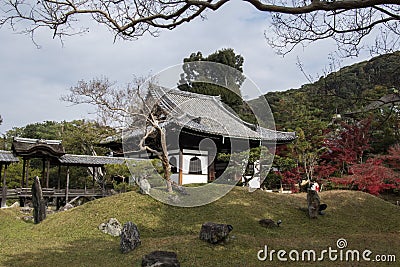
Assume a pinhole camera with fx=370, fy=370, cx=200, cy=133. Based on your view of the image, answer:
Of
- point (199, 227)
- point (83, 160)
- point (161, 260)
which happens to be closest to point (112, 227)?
point (199, 227)

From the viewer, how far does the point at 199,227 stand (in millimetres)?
9109

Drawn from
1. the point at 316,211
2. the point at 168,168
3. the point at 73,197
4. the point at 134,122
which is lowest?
the point at 73,197

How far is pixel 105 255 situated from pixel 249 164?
9168mm

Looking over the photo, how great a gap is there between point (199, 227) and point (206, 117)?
824 centimetres

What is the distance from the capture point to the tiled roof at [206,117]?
14859mm

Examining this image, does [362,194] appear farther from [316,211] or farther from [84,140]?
[84,140]

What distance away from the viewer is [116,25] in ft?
16.2

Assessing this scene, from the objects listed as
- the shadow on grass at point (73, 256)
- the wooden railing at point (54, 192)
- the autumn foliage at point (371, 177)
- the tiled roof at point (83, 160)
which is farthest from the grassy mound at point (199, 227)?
the tiled roof at point (83, 160)

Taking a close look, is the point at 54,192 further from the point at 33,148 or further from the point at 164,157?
the point at 164,157

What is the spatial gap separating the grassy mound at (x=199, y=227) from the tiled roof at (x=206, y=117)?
4.08 metres

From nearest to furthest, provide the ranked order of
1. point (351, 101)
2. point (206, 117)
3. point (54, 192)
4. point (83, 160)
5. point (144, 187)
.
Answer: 1. point (351, 101)
2. point (144, 187)
3. point (206, 117)
4. point (54, 192)
5. point (83, 160)

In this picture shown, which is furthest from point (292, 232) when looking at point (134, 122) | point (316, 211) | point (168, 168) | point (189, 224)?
point (134, 122)

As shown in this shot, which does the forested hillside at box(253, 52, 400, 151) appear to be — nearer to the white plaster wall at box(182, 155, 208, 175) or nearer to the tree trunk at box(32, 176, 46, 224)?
the white plaster wall at box(182, 155, 208, 175)

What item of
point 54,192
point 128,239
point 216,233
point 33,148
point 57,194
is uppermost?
point 33,148
